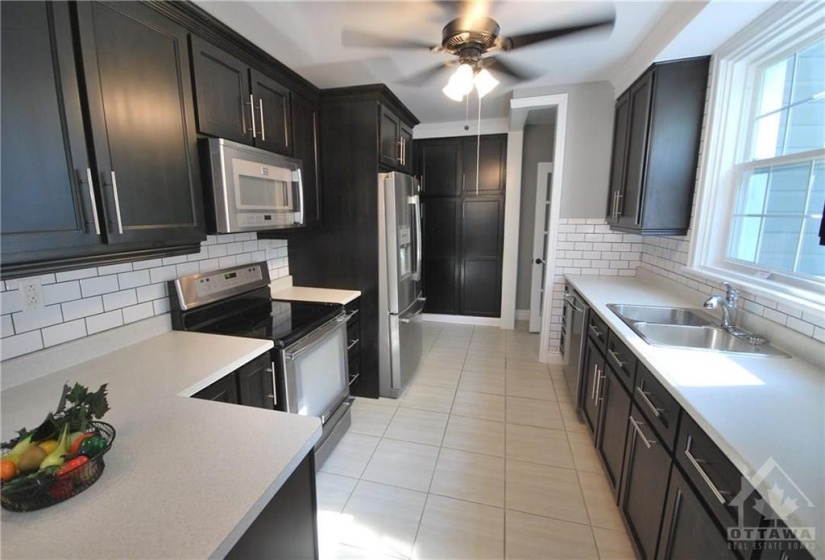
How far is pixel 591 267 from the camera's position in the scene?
10.3 feet

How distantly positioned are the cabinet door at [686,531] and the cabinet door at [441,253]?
356 cm

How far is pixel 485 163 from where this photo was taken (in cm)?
432

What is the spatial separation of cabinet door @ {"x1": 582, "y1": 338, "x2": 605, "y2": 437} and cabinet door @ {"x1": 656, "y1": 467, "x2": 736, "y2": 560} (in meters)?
0.86

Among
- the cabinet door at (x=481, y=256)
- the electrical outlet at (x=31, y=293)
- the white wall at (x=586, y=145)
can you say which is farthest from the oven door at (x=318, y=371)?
the cabinet door at (x=481, y=256)

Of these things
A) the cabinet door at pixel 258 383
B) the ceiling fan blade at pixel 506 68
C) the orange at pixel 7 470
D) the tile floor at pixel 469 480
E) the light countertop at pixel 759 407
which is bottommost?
the tile floor at pixel 469 480

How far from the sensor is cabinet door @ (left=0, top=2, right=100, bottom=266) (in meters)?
0.96

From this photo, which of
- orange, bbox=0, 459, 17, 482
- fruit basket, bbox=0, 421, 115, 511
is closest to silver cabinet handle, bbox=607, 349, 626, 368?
fruit basket, bbox=0, 421, 115, 511

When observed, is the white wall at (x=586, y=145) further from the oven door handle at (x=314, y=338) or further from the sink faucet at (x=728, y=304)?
the oven door handle at (x=314, y=338)

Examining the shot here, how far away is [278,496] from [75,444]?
0.47 metres

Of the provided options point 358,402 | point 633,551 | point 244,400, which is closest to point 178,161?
point 244,400

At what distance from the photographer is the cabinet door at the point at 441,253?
454cm

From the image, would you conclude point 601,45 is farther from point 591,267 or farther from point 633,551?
point 633,551

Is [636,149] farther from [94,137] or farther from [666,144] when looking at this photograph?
[94,137]

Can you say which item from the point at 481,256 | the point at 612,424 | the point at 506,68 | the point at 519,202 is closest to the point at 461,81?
the point at 506,68
